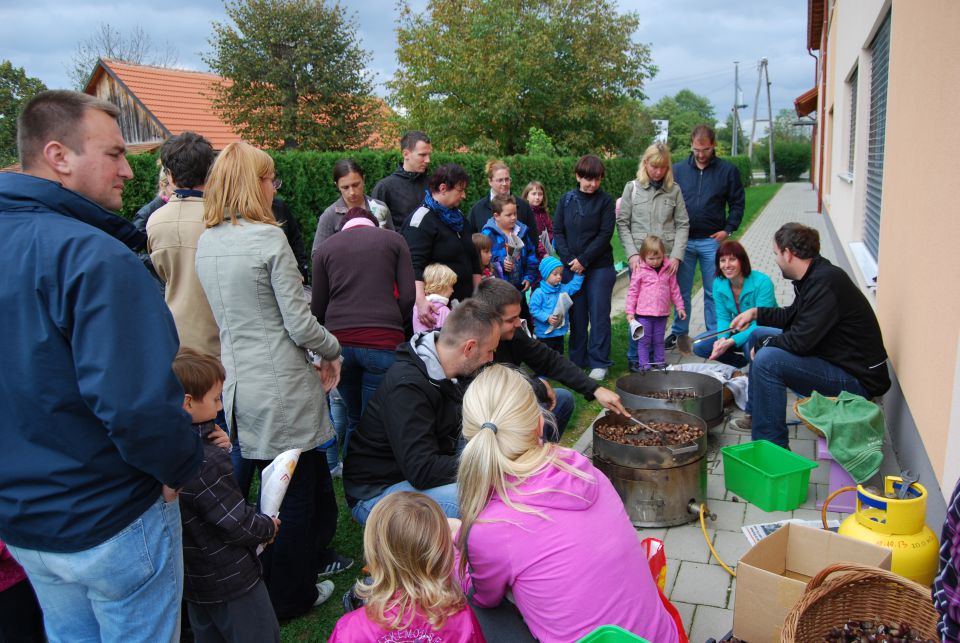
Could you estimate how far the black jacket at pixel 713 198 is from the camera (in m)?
6.85

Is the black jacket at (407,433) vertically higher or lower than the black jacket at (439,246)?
lower

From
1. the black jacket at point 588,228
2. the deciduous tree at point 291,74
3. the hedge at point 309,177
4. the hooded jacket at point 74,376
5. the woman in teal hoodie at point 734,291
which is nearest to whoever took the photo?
the hooded jacket at point 74,376

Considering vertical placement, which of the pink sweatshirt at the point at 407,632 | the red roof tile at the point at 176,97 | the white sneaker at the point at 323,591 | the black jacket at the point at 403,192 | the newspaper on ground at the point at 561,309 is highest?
the red roof tile at the point at 176,97

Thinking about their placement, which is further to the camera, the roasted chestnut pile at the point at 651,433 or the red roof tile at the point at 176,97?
the red roof tile at the point at 176,97

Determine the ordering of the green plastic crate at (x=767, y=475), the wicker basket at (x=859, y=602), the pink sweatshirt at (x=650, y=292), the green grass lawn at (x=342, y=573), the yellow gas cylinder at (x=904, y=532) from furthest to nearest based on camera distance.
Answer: the pink sweatshirt at (x=650, y=292)
the green plastic crate at (x=767, y=475)
the green grass lawn at (x=342, y=573)
the yellow gas cylinder at (x=904, y=532)
the wicker basket at (x=859, y=602)

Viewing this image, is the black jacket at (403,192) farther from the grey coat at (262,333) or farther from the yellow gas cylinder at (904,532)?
the yellow gas cylinder at (904,532)

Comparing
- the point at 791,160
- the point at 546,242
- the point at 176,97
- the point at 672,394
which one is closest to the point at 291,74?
the point at 176,97

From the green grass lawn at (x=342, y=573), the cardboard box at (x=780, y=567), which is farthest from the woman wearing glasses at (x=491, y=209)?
the cardboard box at (x=780, y=567)

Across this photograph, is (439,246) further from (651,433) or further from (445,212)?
(651,433)

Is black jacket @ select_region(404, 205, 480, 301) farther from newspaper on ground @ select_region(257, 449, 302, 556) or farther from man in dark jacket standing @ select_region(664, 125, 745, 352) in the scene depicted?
man in dark jacket standing @ select_region(664, 125, 745, 352)

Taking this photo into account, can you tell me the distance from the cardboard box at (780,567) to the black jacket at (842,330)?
150 centimetres

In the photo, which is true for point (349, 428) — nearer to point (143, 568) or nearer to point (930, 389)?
point (143, 568)

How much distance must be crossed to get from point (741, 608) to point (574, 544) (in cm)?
105

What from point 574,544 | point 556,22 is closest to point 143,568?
point 574,544
